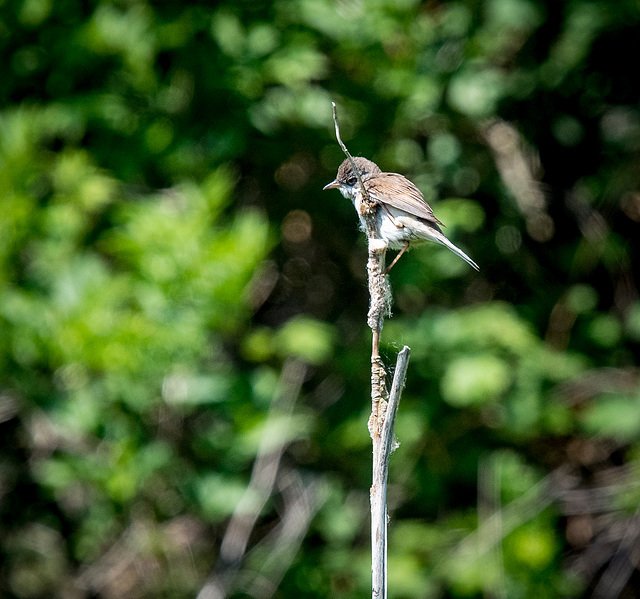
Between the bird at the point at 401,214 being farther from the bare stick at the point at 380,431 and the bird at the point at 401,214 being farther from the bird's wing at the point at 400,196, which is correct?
the bare stick at the point at 380,431

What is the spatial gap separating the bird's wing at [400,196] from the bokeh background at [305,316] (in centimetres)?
115

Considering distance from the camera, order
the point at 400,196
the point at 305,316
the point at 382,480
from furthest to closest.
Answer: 1. the point at 305,316
2. the point at 400,196
3. the point at 382,480

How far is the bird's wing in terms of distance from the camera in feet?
7.83

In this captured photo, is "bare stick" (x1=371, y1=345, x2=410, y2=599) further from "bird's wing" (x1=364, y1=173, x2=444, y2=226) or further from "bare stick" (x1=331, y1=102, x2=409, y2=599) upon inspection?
"bird's wing" (x1=364, y1=173, x2=444, y2=226)

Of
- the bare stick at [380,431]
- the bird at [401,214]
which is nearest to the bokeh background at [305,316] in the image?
the bird at [401,214]

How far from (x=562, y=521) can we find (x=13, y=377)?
12.0 feet

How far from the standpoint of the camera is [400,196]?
2428 millimetres

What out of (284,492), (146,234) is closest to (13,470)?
(284,492)

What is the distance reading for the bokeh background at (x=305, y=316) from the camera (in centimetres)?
356

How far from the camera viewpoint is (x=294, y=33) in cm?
388

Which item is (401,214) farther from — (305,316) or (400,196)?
(305,316)

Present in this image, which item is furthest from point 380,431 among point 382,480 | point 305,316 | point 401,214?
point 305,316

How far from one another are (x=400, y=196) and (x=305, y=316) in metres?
2.54

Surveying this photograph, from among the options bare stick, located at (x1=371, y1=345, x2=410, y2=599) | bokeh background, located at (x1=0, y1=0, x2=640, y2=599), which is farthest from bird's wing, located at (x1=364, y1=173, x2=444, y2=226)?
bokeh background, located at (x1=0, y1=0, x2=640, y2=599)
